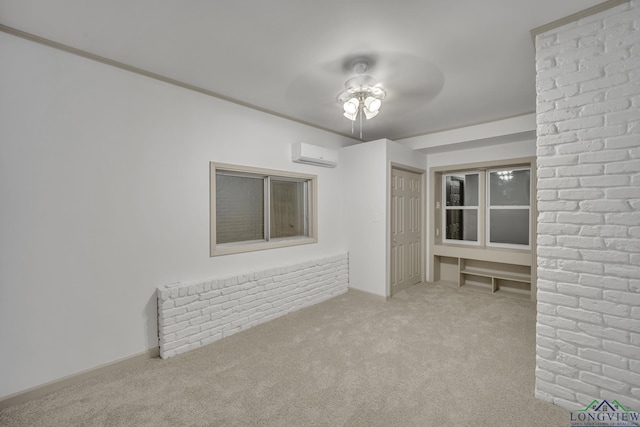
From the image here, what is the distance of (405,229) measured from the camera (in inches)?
177

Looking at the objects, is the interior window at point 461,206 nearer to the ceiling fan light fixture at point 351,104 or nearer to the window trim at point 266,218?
the window trim at point 266,218

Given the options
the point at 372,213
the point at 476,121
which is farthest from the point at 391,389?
the point at 476,121

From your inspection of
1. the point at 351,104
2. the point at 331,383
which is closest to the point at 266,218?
the point at 351,104

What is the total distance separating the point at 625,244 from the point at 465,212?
3.36 metres

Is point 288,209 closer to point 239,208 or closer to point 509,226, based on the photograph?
point 239,208

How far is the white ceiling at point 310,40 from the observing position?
1722 mm

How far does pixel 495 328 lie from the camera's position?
121 inches

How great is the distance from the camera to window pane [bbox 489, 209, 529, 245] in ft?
14.0

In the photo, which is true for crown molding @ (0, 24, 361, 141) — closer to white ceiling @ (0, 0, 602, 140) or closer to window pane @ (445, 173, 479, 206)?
white ceiling @ (0, 0, 602, 140)

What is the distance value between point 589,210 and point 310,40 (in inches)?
85.3

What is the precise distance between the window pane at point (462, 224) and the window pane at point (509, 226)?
24 centimetres

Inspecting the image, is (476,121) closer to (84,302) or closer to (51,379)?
(84,302)

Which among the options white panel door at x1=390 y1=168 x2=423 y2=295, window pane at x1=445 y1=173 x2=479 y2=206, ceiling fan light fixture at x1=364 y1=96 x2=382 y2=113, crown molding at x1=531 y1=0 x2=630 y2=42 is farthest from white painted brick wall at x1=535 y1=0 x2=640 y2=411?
window pane at x1=445 y1=173 x2=479 y2=206

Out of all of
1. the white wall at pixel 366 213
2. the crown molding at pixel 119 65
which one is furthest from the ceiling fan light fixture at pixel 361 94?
the white wall at pixel 366 213
